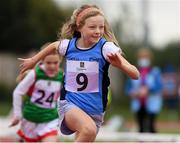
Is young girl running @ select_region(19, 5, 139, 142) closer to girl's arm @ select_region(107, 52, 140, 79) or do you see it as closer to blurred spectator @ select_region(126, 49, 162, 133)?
girl's arm @ select_region(107, 52, 140, 79)

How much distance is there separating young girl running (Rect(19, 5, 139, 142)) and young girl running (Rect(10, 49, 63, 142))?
1.90 metres

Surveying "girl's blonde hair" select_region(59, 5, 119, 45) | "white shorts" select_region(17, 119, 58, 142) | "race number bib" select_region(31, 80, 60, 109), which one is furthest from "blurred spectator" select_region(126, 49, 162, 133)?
"girl's blonde hair" select_region(59, 5, 119, 45)

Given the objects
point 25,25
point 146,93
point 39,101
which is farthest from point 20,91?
point 25,25

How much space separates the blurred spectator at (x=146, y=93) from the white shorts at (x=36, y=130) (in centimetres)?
499

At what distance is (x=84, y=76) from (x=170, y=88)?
24048 mm

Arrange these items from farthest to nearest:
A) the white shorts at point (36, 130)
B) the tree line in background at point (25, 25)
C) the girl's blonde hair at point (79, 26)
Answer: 1. the tree line in background at point (25, 25)
2. the white shorts at point (36, 130)
3. the girl's blonde hair at point (79, 26)

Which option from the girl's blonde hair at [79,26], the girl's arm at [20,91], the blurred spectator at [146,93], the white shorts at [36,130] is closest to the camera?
the girl's blonde hair at [79,26]

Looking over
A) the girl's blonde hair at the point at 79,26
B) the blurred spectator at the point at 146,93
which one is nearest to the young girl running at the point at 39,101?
the girl's blonde hair at the point at 79,26

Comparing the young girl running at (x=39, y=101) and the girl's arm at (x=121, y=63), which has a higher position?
the girl's arm at (x=121, y=63)

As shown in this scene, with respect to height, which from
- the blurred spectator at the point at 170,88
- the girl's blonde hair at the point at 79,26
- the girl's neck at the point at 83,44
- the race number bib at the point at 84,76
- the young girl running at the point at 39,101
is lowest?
the blurred spectator at the point at 170,88

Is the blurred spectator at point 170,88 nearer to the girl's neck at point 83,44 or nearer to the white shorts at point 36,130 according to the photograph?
the white shorts at point 36,130

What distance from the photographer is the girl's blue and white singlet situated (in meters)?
6.27

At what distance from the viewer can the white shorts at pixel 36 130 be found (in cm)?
877

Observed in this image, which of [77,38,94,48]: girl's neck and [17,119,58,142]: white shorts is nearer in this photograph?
[77,38,94,48]: girl's neck
